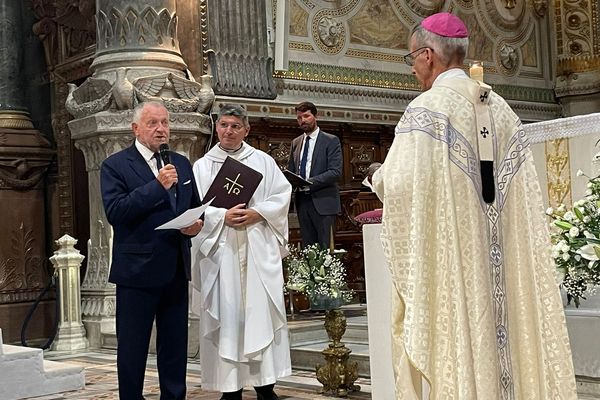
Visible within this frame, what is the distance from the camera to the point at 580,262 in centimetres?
470

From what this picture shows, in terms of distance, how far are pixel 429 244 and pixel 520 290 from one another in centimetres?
42

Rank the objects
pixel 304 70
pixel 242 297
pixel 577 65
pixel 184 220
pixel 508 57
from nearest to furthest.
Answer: pixel 184 220, pixel 242 297, pixel 304 70, pixel 508 57, pixel 577 65

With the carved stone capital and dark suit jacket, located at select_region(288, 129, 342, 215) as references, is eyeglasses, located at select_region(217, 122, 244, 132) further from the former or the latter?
the carved stone capital

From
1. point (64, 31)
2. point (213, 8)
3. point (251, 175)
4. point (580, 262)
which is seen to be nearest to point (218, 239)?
point (251, 175)

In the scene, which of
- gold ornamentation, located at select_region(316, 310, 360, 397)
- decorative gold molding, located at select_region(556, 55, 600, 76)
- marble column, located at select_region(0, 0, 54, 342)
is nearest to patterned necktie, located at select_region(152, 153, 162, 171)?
gold ornamentation, located at select_region(316, 310, 360, 397)

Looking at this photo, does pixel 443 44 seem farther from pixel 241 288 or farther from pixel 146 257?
pixel 241 288

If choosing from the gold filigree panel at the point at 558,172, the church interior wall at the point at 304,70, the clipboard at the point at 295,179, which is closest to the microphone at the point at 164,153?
the clipboard at the point at 295,179

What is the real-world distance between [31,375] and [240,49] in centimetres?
487

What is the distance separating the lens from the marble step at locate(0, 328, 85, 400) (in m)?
5.93

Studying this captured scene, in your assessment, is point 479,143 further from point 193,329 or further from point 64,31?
point 64,31

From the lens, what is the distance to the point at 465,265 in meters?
3.57

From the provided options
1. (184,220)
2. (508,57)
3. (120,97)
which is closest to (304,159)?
(120,97)

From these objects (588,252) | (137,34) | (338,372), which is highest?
(137,34)

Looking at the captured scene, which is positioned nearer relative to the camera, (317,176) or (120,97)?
(317,176)
